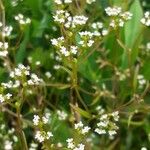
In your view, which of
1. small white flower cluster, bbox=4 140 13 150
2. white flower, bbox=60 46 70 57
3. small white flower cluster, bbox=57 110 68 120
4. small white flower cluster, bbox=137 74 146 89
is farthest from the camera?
small white flower cluster, bbox=137 74 146 89

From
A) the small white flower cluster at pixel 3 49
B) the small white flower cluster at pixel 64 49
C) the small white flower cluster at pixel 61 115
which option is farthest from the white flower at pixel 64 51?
the small white flower cluster at pixel 61 115

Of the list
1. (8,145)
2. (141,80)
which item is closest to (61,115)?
(8,145)

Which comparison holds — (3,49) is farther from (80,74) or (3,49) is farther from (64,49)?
(80,74)

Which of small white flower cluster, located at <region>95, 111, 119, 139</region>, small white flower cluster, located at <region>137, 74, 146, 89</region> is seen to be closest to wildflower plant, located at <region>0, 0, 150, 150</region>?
small white flower cluster, located at <region>137, 74, 146, 89</region>

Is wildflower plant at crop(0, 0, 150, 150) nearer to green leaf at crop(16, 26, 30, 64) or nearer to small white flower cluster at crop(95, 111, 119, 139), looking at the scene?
green leaf at crop(16, 26, 30, 64)

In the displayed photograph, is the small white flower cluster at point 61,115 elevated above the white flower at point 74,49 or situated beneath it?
elevated above

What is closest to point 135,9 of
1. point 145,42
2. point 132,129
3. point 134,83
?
point 145,42

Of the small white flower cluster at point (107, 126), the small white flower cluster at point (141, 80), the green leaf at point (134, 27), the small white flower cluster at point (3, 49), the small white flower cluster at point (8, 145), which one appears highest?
the green leaf at point (134, 27)

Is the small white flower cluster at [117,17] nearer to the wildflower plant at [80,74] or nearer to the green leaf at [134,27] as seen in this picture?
the wildflower plant at [80,74]

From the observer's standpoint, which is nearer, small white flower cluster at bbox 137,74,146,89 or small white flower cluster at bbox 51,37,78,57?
small white flower cluster at bbox 51,37,78,57
